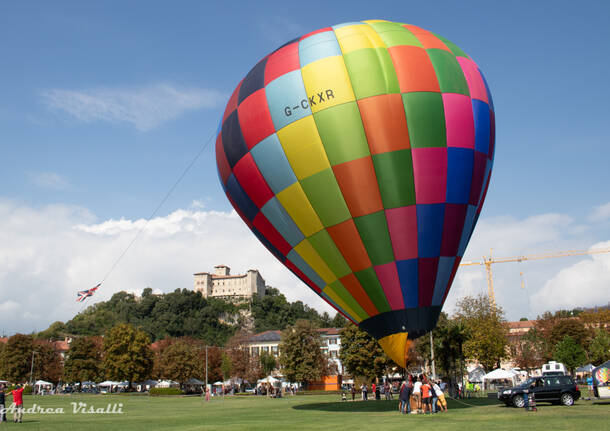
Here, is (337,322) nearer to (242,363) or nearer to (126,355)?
(242,363)

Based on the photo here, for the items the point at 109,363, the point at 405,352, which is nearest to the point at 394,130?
the point at 405,352

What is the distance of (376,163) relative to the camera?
56.6 feet

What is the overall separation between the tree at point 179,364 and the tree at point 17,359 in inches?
899

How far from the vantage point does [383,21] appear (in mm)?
20141

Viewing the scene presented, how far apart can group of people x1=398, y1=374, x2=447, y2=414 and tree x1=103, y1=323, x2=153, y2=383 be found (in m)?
55.3

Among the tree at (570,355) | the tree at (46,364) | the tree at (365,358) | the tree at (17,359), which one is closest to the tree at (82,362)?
the tree at (46,364)

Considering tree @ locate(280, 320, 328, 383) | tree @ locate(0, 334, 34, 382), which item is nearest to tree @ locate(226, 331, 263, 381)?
tree @ locate(280, 320, 328, 383)

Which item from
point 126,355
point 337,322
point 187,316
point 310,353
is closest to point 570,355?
point 310,353

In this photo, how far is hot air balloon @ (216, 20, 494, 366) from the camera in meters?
17.3

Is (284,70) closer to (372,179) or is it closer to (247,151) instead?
(247,151)

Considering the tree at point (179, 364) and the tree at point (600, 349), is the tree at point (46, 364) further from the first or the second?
the tree at point (600, 349)

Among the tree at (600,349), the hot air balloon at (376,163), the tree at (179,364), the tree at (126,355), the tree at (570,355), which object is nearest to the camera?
the hot air balloon at (376,163)

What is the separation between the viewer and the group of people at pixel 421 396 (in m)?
19.8

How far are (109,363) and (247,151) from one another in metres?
Answer: 58.2
